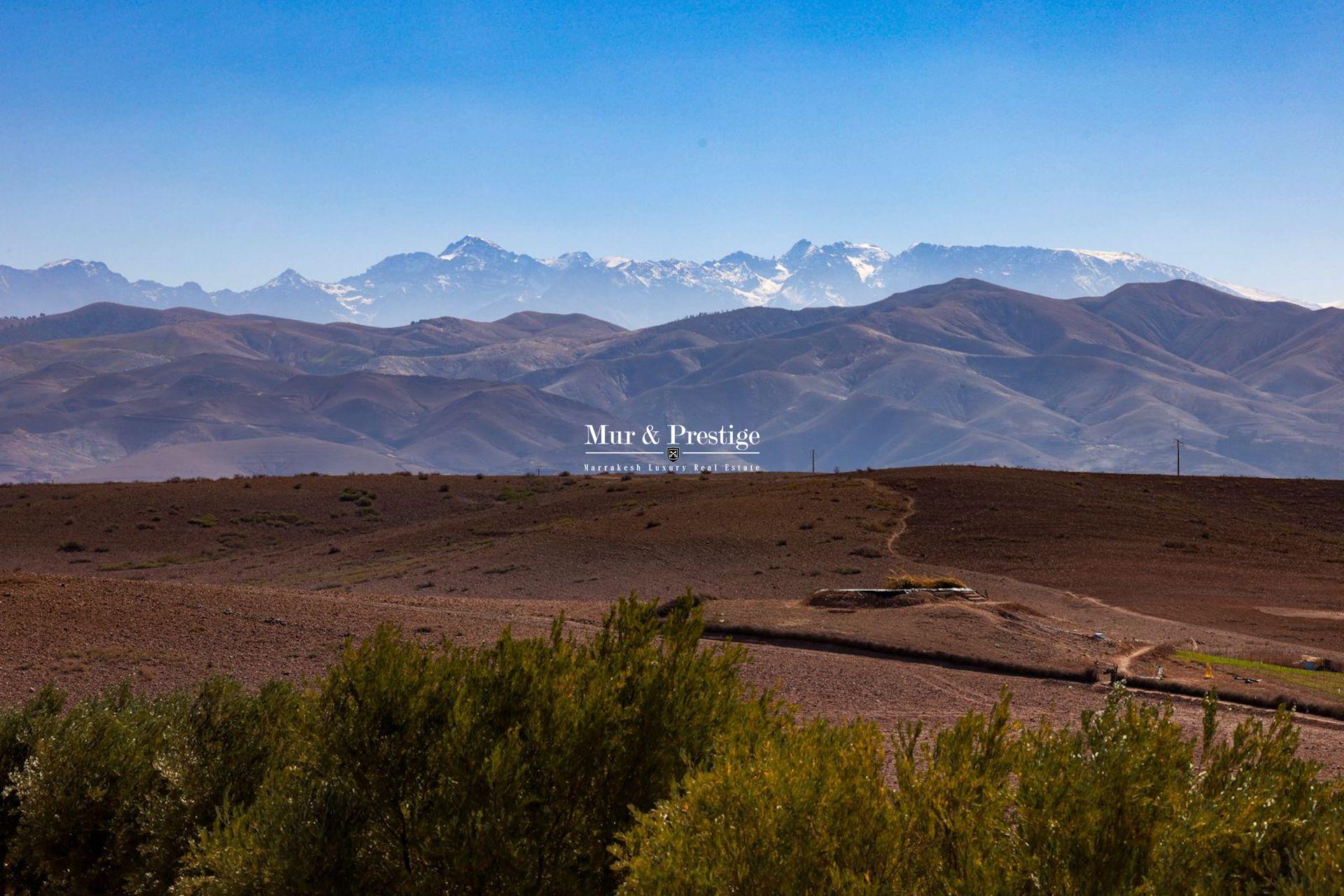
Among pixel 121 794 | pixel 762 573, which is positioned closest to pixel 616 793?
pixel 121 794

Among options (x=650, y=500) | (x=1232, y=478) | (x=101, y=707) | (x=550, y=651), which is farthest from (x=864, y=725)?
(x=1232, y=478)

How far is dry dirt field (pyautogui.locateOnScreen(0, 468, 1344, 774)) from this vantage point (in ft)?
59.7

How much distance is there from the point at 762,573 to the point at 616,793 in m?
32.7

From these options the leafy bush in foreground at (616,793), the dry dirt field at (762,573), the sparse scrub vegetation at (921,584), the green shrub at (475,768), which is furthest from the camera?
the sparse scrub vegetation at (921,584)

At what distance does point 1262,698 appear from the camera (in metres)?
17.4

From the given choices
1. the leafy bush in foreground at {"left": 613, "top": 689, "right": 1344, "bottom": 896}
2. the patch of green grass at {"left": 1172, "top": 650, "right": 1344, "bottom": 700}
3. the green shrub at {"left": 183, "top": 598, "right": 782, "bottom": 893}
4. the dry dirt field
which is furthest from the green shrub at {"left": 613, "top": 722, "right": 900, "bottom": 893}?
the patch of green grass at {"left": 1172, "top": 650, "right": 1344, "bottom": 700}

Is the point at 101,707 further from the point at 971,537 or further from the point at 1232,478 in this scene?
the point at 1232,478

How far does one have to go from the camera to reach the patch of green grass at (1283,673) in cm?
1920

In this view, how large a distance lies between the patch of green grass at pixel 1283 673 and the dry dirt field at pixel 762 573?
0.12 m

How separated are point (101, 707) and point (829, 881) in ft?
25.3

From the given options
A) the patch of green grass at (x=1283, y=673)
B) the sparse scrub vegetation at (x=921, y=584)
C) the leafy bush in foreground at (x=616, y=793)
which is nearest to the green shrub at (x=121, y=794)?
the leafy bush in foreground at (x=616, y=793)

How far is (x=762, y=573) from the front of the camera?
3912cm

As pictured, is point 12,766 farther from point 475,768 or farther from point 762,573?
point 762,573

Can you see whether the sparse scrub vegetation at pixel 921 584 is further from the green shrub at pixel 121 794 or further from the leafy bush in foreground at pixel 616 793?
the green shrub at pixel 121 794
